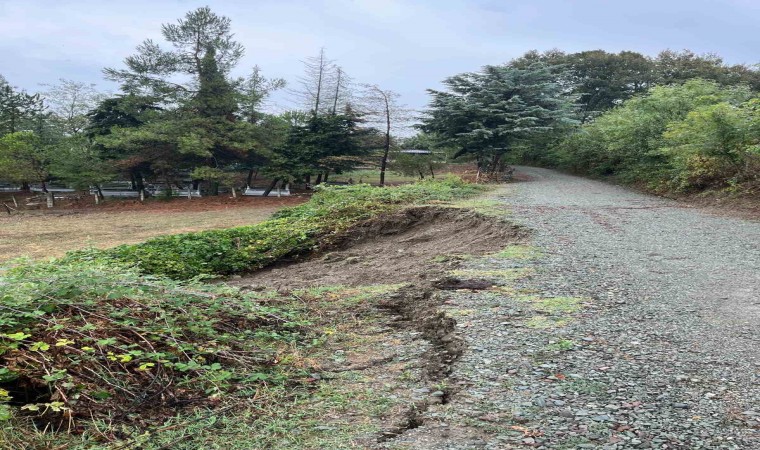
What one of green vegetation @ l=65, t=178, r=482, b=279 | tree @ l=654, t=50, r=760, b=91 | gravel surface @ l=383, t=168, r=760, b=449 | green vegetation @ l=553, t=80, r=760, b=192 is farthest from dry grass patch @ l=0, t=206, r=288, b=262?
tree @ l=654, t=50, r=760, b=91

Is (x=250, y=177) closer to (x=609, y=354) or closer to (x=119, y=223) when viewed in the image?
(x=119, y=223)

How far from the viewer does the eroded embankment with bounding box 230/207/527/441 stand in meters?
3.11

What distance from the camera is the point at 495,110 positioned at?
59.1 feet

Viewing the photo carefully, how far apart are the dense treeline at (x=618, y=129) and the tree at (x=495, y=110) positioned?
0.04 m

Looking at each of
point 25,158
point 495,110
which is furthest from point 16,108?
point 495,110

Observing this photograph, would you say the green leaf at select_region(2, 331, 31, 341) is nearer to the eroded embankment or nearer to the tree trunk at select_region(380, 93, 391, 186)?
the eroded embankment

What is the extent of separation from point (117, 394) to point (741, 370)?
3.53 meters

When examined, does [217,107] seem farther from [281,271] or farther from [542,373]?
[542,373]

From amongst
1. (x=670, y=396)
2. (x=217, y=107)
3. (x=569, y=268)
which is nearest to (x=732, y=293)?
(x=569, y=268)

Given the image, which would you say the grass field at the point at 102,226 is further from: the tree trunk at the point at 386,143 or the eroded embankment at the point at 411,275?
the eroded embankment at the point at 411,275

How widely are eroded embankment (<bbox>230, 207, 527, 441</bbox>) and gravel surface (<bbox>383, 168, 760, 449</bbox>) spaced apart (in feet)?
0.48

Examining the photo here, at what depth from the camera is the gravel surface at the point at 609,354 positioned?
2348 mm

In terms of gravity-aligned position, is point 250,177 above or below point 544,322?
above

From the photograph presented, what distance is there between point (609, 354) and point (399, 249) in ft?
17.7
